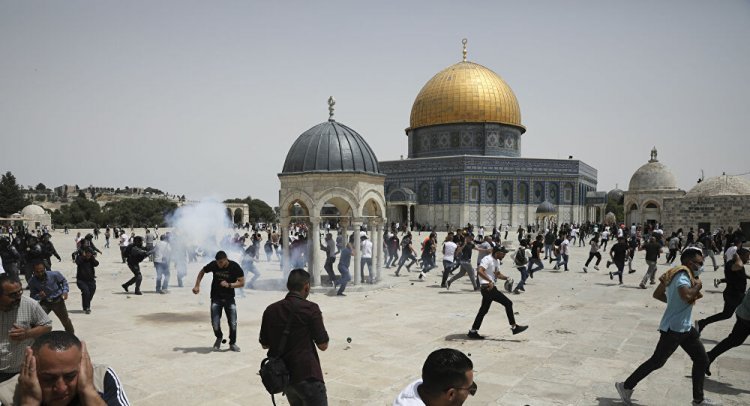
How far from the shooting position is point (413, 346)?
794cm

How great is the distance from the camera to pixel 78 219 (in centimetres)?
6900

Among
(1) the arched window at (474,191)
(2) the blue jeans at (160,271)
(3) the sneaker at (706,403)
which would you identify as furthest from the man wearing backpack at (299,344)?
(1) the arched window at (474,191)

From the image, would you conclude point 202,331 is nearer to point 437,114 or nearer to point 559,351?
point 559,351

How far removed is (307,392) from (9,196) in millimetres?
76946

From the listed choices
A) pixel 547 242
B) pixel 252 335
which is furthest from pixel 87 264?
pixel 547 242

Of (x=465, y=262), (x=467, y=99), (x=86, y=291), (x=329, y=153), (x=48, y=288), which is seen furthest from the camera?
(x=467, y=99)

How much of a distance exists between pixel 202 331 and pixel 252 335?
1.00m

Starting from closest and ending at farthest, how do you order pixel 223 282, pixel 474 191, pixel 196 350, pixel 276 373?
pixel 276 373 < pixel 223 282 < pixel 196 350 < pixel 474 191

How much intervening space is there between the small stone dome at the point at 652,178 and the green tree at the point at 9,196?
72712 mm

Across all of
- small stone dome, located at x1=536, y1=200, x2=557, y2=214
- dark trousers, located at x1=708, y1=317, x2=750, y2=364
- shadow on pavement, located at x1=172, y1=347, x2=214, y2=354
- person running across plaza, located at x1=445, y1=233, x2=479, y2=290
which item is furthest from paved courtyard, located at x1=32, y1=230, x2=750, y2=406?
small stone dome, located at x1=536, y1=200, x2=557, y2=214

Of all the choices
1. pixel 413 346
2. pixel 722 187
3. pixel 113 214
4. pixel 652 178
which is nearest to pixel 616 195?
pixel 652 178

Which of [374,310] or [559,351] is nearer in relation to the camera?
[559,351]

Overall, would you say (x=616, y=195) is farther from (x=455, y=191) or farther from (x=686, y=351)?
(x=686, y=351)

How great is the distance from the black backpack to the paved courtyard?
82.4 inches
